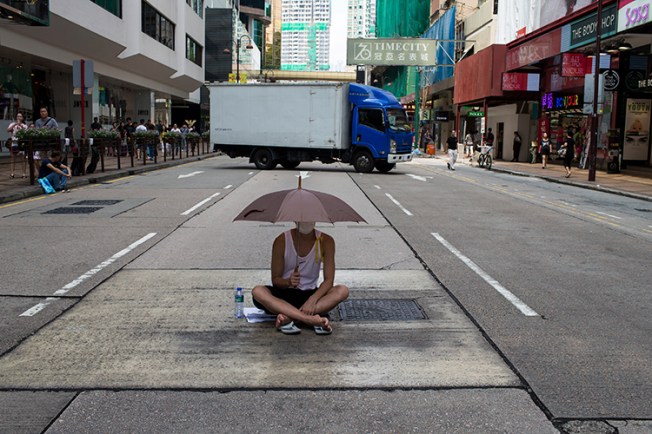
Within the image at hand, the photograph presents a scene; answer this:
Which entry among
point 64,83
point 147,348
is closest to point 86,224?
point 147,348

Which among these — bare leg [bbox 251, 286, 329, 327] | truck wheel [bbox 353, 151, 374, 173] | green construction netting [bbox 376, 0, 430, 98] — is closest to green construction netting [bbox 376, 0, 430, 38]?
green construction netting [bbox 376, 0, 430, 98]

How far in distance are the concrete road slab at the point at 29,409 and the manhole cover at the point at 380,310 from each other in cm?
263

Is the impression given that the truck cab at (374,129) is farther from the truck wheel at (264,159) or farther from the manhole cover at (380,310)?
the manhole cover at (380,310)

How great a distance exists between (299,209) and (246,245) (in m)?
4.68

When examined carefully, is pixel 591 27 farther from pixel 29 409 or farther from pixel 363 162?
pixel 29 409

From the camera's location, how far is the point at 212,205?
14.9 metres

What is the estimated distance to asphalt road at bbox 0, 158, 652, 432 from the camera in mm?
4000

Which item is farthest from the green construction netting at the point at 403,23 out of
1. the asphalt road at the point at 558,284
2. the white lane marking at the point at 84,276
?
the white lane marking at the point at 84,276

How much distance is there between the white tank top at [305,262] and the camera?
556cm

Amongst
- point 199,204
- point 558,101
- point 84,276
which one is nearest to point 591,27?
point 558,101

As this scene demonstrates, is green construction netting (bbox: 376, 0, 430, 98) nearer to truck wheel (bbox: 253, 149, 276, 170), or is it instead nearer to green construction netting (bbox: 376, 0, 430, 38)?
green construction netting (bbox: 376, 0, 430, 38)

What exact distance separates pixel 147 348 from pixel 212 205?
390 inches

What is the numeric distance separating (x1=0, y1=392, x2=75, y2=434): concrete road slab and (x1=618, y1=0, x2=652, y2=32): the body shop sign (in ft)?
77.0

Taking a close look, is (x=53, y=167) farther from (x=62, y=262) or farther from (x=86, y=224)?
(x=62, y=262)
